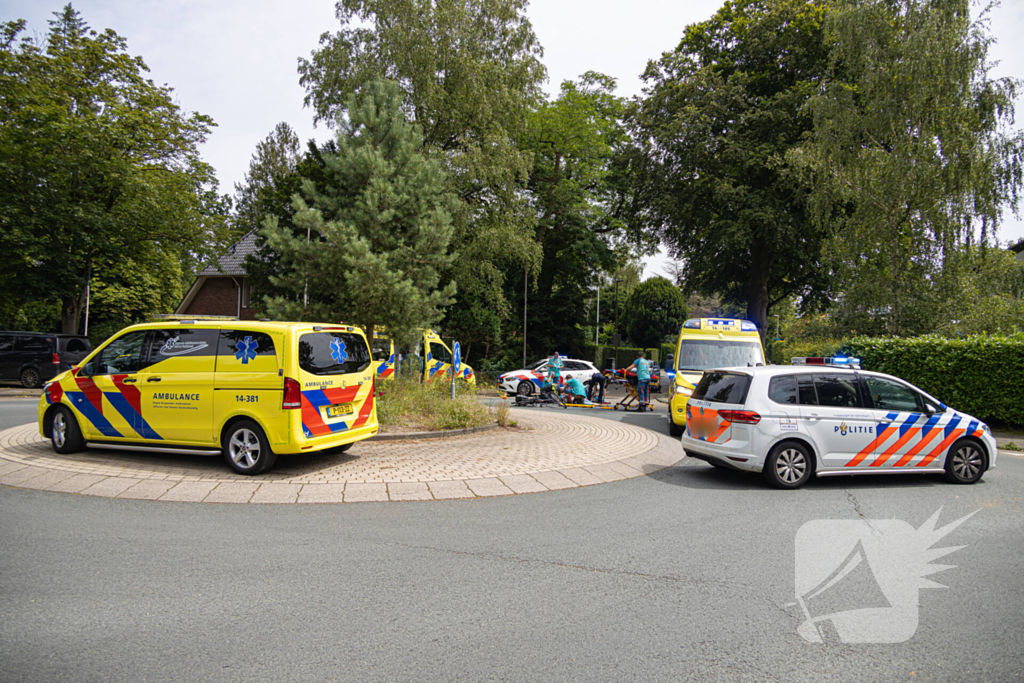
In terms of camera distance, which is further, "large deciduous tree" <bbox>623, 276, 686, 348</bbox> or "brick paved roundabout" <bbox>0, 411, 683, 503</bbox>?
"large deciduous tree" <bbox>623, 276, 686, 348</bbox>

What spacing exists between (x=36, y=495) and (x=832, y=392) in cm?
935

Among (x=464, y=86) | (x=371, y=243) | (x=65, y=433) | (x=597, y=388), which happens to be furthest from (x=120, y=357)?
(x=464, y=86)

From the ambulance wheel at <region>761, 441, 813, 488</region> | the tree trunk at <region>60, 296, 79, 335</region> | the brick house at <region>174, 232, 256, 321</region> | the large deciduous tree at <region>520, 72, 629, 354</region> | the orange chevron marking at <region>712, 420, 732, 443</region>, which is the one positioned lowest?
the ambulance wheel at <region>761, 441, 813, 488</region>

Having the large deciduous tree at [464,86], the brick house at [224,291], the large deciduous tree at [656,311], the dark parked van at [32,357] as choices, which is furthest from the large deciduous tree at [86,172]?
the large deciduous tree at [656,311]

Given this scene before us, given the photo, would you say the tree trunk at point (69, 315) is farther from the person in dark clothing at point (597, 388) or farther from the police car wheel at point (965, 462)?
the police car wheel at point (965, 462)

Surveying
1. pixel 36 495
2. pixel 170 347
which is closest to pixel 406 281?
pixel 170 347

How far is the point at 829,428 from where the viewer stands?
24.8 feet

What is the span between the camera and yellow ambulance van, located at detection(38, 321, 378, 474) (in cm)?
726

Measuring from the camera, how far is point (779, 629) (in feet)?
11.7

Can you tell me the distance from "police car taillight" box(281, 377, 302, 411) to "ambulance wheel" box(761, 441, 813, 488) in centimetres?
577

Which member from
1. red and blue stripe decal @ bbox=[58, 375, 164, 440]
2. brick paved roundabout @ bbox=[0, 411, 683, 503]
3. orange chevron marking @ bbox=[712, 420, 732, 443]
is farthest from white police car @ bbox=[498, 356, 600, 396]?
red and blue stripe decal @ bbox=[58, 375, 164, 440]

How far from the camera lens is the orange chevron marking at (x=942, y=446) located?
309 inches

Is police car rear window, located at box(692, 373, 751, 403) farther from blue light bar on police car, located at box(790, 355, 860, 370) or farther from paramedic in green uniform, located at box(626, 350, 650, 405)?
paramedic in green uniform, located at box(626, 350, 650, 405)

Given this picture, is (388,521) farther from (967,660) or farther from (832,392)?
(832,392)
